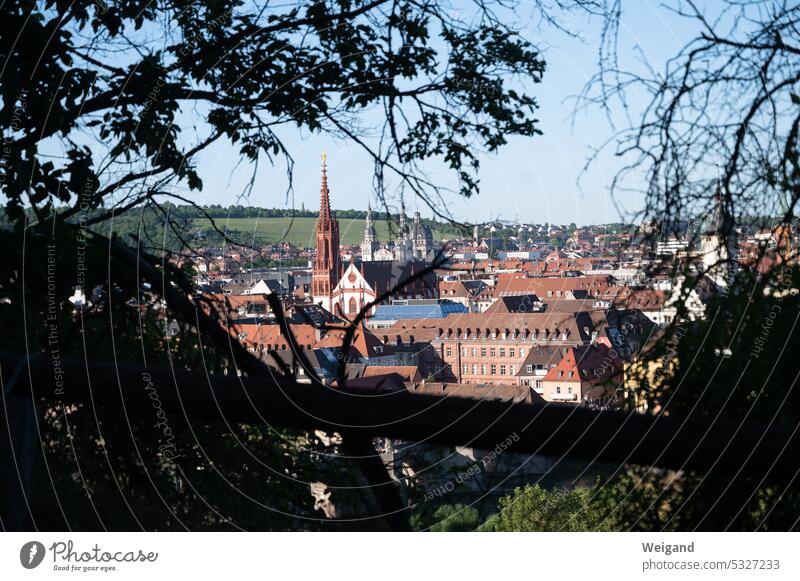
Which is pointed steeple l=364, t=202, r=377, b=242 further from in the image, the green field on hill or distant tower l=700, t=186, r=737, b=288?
distant tower l=700, t=186, r=737, b=288

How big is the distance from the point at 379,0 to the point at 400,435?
2.11m

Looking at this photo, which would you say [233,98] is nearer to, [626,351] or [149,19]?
[149,19]

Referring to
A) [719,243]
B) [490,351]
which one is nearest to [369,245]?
[490,351]

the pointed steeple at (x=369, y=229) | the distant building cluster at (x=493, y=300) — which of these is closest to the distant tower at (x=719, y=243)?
the distant building cluster at (x=493, y=300)

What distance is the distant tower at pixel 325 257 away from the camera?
2.04m

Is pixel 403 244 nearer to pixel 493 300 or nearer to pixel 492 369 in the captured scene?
pixel 493 300

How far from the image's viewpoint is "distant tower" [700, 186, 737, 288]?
1.61 meters

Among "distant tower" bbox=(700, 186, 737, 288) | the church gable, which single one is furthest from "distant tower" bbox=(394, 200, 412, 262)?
"distant tower" bbox=(700, 186, 737, 288)

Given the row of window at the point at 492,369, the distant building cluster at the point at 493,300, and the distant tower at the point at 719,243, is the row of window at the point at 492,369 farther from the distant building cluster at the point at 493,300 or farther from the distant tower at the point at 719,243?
the distant tower at the point at 719,243

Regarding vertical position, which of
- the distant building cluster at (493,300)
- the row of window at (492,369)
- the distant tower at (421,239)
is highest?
the distant tower at (421,239)

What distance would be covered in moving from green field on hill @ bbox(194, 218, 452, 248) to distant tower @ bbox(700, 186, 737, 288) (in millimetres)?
759

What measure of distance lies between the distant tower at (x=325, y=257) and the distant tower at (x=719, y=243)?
0.76 meters

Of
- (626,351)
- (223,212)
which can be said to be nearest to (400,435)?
(626,351)
